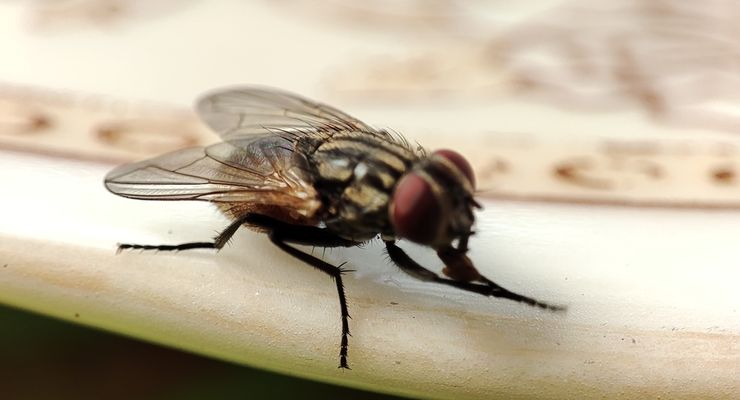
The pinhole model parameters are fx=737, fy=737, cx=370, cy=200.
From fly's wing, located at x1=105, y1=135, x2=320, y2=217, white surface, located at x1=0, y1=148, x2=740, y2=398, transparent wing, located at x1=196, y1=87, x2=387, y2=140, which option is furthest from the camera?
transparent wing, located at x1=196, y1=87, x2=387, y2=140

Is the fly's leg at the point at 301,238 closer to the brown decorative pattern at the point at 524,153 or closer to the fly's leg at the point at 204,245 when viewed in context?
the fly's leg at the point at 204,245

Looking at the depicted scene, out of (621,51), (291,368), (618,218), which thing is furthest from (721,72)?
(291,368)

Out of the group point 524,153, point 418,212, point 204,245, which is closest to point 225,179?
point 204,245

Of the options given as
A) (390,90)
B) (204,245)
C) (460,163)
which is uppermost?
(390,90)

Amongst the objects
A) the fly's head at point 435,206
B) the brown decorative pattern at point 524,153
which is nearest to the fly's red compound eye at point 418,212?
the fly's head at point 435,206

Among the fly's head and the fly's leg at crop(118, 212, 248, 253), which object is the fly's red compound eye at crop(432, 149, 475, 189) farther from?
the fly's leg at crop(118, 212, 248, 253)

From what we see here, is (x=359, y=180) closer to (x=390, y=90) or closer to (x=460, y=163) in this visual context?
(x=460, y=163)

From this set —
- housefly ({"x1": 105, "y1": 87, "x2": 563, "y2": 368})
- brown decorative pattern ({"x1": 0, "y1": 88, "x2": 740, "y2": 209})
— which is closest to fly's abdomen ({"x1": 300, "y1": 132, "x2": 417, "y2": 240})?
housefly ({"x1": 105, "y1": 87, "x2": 563, "y2": 368})
